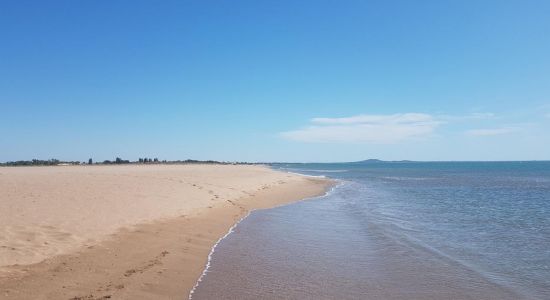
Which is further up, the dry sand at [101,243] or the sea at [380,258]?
the dry sand at [101,243]

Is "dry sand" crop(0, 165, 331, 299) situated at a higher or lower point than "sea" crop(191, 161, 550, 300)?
higher

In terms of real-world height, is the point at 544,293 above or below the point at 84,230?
below

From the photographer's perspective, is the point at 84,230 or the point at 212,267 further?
the point at 84,230

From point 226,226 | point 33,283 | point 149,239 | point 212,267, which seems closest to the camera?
point 33,283

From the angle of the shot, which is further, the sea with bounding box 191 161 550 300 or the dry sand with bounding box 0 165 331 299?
the sea with bounding box 191 161 550 300

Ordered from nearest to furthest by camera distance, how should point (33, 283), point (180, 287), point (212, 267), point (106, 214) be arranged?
1. point (33, 283)
2. point (180, 287)
3. point (212, 267)
4. point (106, 214)

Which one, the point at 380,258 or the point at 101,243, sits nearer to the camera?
the point at 101,243

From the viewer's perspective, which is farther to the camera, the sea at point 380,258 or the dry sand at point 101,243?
the sea at point 380,258

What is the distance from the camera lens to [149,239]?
1291 centimetres

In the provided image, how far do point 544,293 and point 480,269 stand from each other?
82.1 inches

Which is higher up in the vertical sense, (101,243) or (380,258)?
(101,243)

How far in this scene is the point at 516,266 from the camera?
12.0 meters

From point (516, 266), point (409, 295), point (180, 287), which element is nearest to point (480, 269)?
point (516, 266)

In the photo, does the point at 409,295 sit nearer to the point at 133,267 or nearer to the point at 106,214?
the point at 133,267
